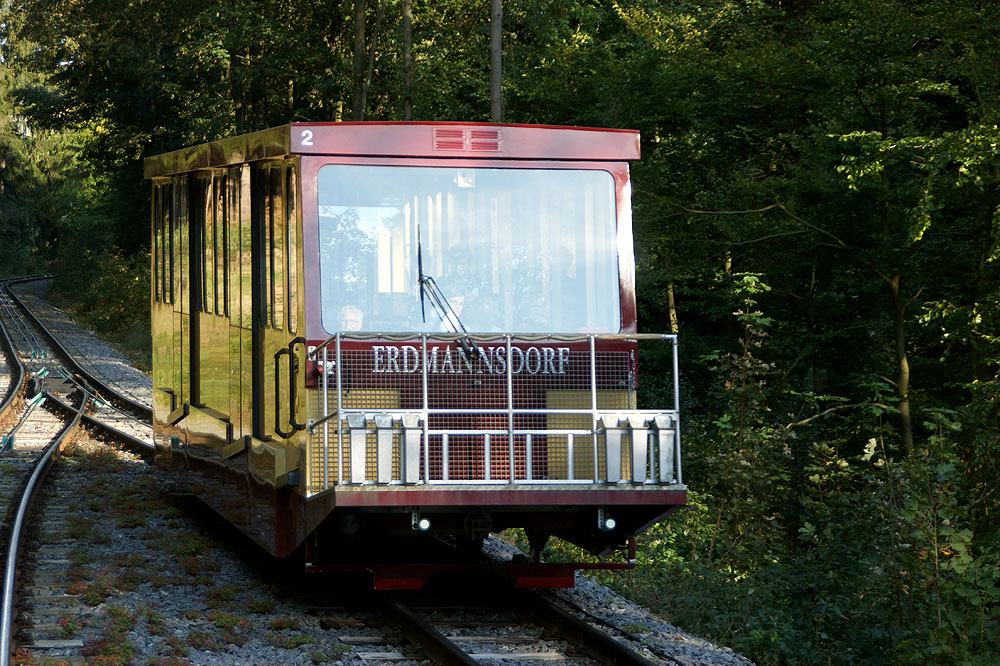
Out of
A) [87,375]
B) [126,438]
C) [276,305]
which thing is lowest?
[126,438]

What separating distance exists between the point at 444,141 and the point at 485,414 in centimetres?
178

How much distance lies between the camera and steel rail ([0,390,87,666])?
708 cm

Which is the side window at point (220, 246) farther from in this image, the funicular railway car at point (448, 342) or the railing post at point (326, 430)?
the railing post at point (326, 430)

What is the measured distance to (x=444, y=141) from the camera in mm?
8117

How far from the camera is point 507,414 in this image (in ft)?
24.5

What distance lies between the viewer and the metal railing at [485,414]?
7.22 metres

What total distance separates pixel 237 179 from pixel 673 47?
12.3 meters

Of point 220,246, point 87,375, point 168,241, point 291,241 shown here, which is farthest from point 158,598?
point 87,375

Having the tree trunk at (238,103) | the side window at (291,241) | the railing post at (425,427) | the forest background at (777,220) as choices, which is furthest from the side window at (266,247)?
the tree trunk at (238,103)

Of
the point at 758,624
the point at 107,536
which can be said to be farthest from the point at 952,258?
the point at 107,536

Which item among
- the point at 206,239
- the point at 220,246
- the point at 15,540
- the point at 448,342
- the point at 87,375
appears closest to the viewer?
the point at 448,342

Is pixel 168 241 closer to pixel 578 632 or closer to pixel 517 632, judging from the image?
pixel 517 632

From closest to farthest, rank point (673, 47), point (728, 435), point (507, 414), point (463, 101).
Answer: point (507, 414)
point (728, 435)
point (673, 47)
point (463, 101)

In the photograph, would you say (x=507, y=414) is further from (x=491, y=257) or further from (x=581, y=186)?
(x=581, y=186)
